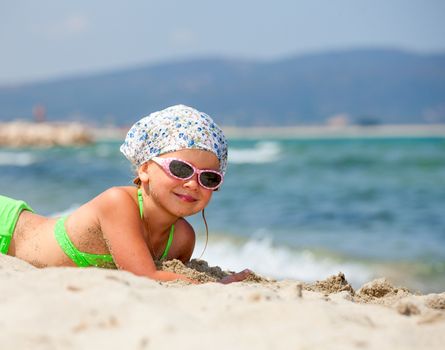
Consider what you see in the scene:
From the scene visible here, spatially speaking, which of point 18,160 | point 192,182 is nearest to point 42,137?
point 18,160

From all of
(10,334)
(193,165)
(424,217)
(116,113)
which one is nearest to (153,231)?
(193,165)

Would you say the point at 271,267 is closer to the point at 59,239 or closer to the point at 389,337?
the point at 59,239

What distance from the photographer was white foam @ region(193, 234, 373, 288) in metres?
6.15

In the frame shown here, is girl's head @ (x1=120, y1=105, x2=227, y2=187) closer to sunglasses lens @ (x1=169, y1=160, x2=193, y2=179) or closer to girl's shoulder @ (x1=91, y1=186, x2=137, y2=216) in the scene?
sunglasses lens @ (x1=169, y1=160, x2=193, y2=179)

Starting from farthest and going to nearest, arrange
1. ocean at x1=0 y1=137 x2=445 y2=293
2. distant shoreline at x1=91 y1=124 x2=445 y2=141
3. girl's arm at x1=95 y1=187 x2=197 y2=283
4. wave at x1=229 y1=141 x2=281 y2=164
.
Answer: distant shoreline at x1=91 y1=124 x2=445 y2=141, wave at x1=229 y1=141 x2=281 y2=164, ocean at x1=0 y1=137 x2=445 y2=293, girl's arm at x1=95 y1=187 x2=197 y2=283

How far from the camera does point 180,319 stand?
2033mm

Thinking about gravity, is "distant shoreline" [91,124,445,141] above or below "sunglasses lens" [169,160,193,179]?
above

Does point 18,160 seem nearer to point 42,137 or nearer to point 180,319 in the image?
point 42,137

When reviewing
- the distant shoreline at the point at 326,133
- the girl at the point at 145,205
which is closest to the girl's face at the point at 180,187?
the girl at the point at 145,205

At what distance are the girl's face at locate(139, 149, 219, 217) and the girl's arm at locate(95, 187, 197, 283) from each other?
12 cm

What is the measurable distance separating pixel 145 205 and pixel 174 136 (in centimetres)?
37

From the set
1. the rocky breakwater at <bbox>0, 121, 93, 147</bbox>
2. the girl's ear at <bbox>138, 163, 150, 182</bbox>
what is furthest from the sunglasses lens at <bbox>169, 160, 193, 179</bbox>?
the rocky breakwater at <bbox>0, 121, 93, 147</bbox>

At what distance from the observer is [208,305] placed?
2.21 m

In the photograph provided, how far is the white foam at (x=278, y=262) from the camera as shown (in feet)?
20.2
